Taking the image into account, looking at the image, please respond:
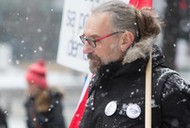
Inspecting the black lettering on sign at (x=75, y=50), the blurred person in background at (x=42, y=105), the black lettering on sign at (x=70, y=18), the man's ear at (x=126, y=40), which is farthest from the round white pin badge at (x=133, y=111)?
the blurred person in background at (x=42, y=105)

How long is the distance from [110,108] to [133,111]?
0.44 ft

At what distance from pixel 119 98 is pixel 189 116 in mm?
382

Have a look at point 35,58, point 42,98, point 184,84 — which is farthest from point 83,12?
point 35,58

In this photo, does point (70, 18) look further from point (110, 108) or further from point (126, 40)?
point (110, 108)

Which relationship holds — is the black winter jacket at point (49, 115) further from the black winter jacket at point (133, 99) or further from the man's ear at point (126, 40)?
the man's ear at point (126, 40)

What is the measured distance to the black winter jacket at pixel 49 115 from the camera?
7.33m

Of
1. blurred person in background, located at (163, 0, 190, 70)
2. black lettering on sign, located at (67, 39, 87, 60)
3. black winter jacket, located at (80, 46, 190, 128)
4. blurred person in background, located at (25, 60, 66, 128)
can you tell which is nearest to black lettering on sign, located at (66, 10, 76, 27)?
black lettering on sign, located at (67, 39, 87, 60)

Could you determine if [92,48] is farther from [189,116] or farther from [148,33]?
[189,116]

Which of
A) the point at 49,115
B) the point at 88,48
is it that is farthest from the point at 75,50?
the point at 88,48

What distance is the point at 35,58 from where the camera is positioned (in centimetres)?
2253

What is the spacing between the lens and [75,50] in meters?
5.99

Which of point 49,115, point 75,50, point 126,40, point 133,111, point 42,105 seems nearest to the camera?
point 133,111

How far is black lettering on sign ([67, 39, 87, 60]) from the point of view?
5964 millimetres

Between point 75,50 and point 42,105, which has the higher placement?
point 75,50
